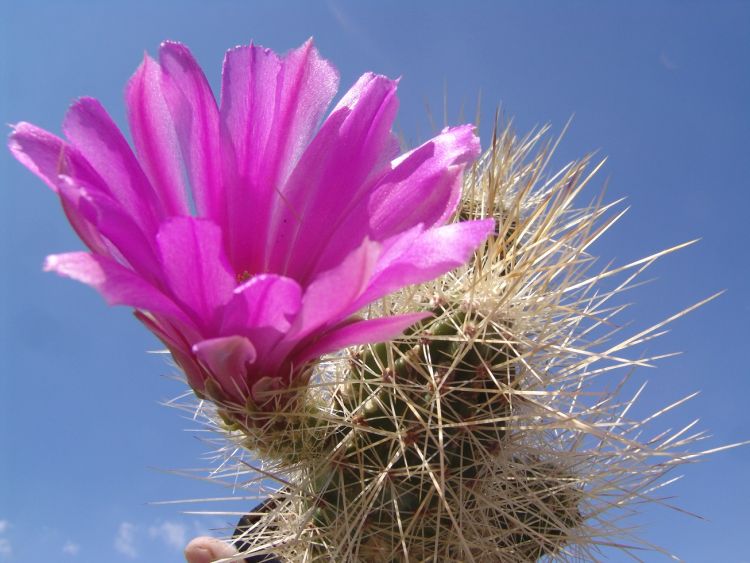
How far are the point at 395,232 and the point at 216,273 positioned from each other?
8.3 inches

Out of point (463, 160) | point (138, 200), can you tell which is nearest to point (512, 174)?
point (463, 160)

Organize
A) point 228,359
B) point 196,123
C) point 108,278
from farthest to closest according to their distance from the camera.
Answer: point 196,123
point 228,359
point 108,278

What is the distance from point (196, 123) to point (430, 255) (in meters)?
0.35

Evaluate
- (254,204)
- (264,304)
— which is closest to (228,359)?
(264,304)

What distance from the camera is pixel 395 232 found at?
708 millimetres

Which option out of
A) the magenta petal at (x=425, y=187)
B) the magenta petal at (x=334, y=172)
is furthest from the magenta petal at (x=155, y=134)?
the magenta petal at (x=425, y=187)

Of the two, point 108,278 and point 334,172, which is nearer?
point 108,278

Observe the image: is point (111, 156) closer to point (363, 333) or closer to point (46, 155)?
point (46, 155)

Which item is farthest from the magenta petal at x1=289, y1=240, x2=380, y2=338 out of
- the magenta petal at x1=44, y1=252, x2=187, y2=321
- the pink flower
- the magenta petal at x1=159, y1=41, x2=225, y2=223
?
the magenta petal at x1=159, y1=41, x2=225, y2=223

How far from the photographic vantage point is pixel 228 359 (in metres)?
0.63

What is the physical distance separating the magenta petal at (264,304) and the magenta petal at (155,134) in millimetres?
189

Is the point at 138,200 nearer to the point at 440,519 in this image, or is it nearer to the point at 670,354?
the point at 440,519

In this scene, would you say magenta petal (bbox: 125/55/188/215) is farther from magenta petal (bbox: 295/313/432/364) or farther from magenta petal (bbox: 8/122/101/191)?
magenta petal (bbox: 295/313/432/364)

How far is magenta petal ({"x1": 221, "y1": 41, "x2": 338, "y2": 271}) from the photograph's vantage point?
0.74 metres
